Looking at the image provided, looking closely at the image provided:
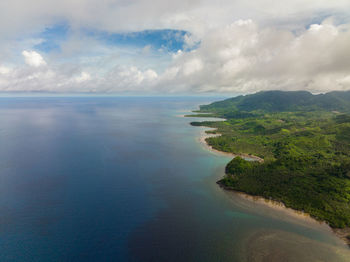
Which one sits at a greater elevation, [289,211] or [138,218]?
[289,211]

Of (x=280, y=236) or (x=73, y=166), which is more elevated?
(x=73, y=166)

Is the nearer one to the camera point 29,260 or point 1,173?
point 29,260

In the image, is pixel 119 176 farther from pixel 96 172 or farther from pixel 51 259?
pixel 51 259

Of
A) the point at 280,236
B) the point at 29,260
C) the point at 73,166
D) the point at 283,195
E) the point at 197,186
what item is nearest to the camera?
the point at 29,260

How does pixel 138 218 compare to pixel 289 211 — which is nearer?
pixel 138 218

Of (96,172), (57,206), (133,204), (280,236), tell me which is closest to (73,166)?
(96,172)

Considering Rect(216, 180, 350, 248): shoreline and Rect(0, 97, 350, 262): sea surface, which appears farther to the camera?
Rect(216, 180, 350, 248): shoreline

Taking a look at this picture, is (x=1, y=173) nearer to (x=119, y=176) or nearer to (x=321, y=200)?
(x=119, y=176)

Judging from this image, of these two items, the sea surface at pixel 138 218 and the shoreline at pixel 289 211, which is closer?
the sea surface at pixel 138 218

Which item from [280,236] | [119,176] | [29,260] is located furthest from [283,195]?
[29,260]

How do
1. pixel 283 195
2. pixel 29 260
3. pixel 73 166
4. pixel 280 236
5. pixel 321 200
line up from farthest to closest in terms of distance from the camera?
pixel 73 166
pixel 283 195
pixel 321 200
pixel 280 236
pixel 29 260
